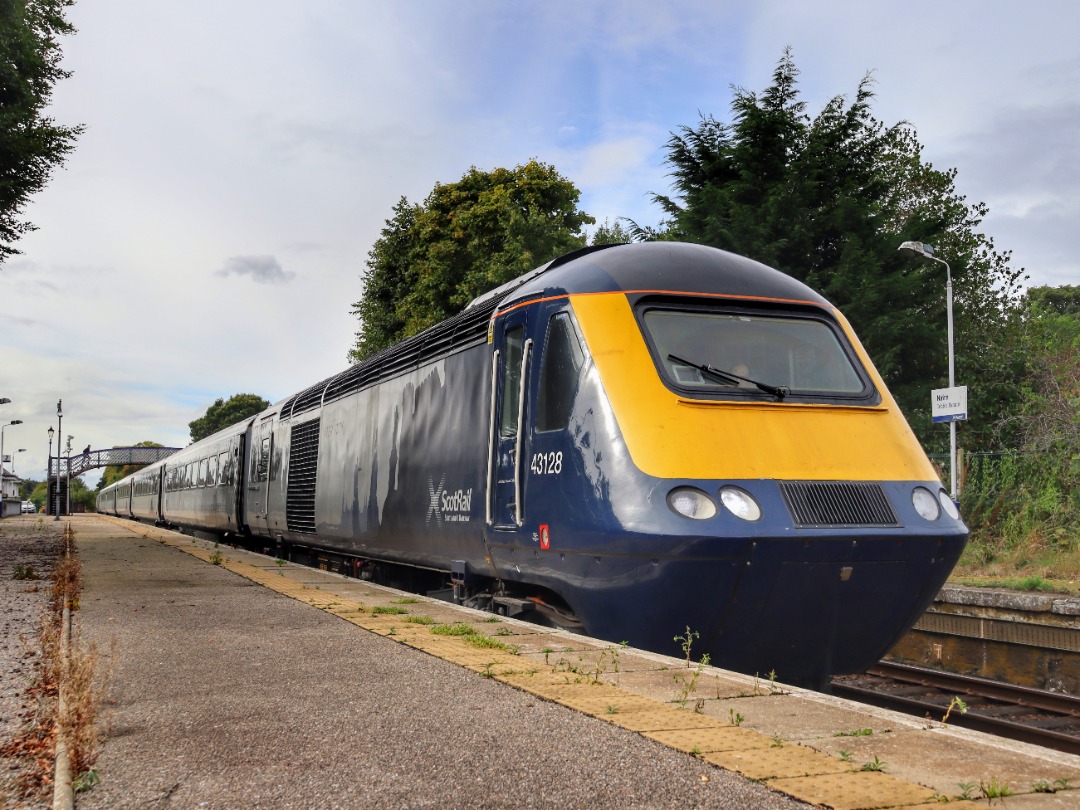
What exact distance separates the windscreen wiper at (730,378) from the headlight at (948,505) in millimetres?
1272

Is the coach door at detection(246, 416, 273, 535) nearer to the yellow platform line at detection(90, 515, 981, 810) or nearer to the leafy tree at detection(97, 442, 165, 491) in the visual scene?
the yellow platform line at detection(90, 515, 981, 810)

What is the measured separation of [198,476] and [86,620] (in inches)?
859

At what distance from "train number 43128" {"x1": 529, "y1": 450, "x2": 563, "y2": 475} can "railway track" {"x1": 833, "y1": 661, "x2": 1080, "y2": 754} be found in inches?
132

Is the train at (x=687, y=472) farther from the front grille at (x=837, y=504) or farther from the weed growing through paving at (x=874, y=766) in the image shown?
the weed growing through paving at (x=874, y=766)

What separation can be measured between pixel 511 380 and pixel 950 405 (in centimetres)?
1289

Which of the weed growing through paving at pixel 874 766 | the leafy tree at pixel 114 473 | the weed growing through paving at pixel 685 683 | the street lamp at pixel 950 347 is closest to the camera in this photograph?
the weed growing through paving at pixel 874 766

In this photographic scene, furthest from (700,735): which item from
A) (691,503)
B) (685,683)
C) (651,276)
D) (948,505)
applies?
(651,276)

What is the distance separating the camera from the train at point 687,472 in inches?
238

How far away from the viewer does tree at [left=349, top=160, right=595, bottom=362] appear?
33625 millimetres

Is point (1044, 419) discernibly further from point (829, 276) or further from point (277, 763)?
point (277, 763)

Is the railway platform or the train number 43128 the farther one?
the train number 43128

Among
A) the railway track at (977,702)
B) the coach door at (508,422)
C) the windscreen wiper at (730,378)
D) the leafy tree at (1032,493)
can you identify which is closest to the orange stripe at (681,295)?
the coach door at (508,422)

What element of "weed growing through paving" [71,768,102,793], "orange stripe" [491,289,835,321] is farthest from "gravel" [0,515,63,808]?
"orange stripe" [491,289,835,321]

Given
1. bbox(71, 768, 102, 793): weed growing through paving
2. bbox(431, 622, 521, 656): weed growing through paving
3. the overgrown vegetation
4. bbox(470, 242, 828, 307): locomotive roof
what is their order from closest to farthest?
bbox(71, 768, 102, 793): weed growing through paving → bbox(431, 622, 521, 656): weed growing through paving → bbox(470, 242, 828, 307): locomotive roof → the overgrown vegetation
